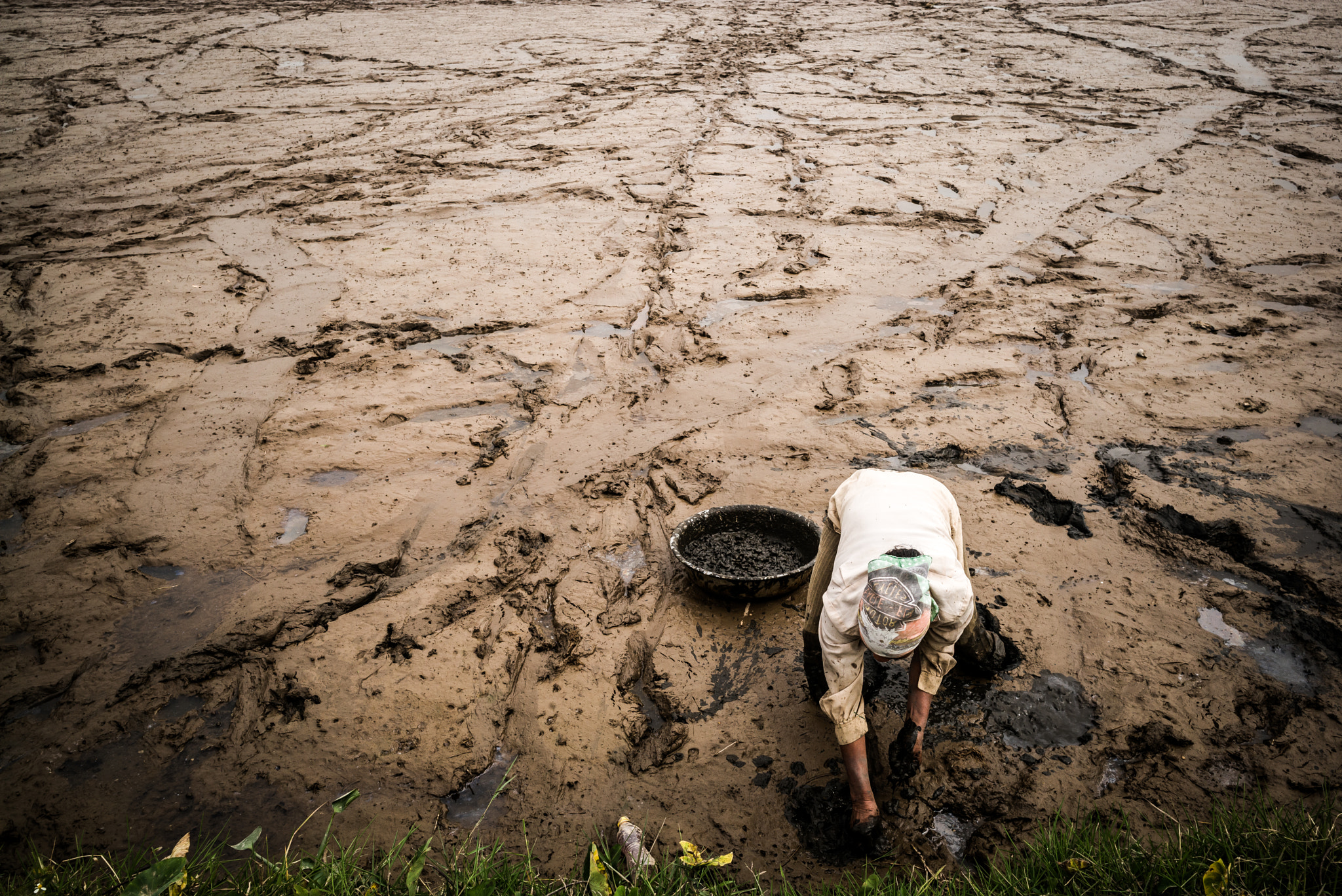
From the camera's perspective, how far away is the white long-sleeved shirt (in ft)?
6.71

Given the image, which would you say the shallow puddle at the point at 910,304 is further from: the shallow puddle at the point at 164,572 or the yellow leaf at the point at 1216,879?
the shallow puddle at the point at 164,572

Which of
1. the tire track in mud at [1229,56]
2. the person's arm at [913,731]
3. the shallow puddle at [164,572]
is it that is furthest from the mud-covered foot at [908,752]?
the tire track in mud at [1229,56]

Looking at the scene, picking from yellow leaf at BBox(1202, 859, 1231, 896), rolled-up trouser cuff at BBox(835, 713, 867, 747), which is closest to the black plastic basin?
rolled-up trouser cuff at BBox(835, 713, 867, 747)

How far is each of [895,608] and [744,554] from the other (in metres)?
1.21

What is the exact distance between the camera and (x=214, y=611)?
2895 millimetres

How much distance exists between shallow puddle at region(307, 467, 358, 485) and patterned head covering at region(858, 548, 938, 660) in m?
2.70

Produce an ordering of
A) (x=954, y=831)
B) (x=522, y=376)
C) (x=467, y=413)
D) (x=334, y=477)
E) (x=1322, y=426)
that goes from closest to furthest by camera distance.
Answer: (x=954, y=831), (x=334, y=477), (x=1322, y=426), (x=467, y=413), (x=522, y=376)

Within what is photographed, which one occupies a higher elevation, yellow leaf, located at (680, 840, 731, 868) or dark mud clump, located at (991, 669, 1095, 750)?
yellow leaf, located at (680, 840, 731, 868)

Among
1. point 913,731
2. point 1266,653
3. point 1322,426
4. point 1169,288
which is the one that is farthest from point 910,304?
point 913,731

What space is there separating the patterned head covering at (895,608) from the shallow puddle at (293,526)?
2586 millimetres

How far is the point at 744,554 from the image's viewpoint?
121 inches

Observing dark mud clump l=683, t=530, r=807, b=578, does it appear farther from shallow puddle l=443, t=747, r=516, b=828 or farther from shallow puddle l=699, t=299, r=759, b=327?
shallow puddle l=699, t=299, r=759, b=327

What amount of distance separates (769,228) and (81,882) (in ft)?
18.1

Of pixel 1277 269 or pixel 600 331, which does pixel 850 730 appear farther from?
pixel 1277 269
